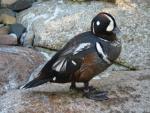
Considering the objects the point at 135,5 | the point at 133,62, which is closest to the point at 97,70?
the point at 133,62

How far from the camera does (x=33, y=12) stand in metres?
7.03

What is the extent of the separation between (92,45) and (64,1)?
2.97 m

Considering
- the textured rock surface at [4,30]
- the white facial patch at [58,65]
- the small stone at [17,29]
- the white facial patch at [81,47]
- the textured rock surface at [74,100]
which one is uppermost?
the white facial patch at [81,47]

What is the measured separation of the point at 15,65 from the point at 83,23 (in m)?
1.32

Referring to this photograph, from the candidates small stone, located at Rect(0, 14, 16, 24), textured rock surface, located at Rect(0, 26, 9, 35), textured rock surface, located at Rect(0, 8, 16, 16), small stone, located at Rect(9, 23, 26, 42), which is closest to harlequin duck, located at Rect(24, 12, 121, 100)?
small stone, located at Rect(9, 23, 26, 42)

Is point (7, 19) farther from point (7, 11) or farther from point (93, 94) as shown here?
Result: point (93, 94)

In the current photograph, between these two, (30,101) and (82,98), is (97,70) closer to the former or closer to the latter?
(82,98)

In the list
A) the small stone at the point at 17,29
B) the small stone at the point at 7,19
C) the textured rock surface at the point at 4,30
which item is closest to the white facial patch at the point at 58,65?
A: the small stone at the point at 17,29

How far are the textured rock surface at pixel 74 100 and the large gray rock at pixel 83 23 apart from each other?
1.29 m

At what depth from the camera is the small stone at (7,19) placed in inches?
275

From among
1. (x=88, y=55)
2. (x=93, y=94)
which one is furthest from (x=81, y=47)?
(x=93, y=94)

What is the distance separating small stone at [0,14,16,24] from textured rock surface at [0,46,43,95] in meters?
1.07

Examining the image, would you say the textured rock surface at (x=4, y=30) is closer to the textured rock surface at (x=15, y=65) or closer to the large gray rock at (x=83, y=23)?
the large gray rock at (x=83, y=23)

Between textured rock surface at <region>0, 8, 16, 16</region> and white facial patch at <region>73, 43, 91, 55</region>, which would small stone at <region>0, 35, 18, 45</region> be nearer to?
textured rock surface at <region>0, 8, 16, 16</region>
